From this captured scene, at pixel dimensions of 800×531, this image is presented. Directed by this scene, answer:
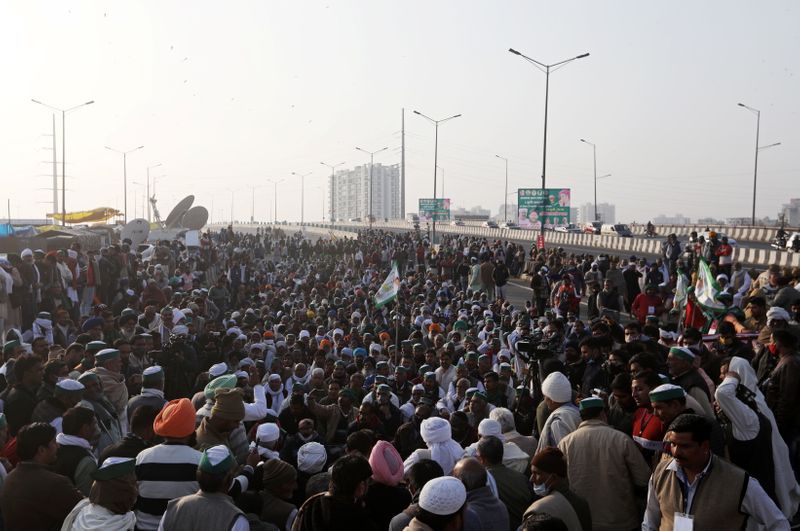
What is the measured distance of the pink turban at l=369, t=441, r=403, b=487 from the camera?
4.93 metres

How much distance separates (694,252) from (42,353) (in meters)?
18.4

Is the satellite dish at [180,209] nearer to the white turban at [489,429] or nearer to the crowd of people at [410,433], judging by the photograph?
the crowd of people at [410,433]

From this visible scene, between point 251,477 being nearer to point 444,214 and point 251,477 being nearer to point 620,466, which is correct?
point 620,466

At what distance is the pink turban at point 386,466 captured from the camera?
4926mm

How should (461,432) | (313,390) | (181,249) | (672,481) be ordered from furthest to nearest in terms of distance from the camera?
(181,249), (313,390), (461,432), (672,481)

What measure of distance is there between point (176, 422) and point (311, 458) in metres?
1.14

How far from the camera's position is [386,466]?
494cm

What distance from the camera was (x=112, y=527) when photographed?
4.27 meters

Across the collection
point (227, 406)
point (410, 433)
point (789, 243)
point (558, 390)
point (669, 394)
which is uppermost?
point (789, 243)

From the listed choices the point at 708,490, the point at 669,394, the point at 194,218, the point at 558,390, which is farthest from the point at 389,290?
the point at 194,218

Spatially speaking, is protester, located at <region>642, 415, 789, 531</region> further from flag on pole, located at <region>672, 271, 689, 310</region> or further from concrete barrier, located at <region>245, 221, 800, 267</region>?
concrete barrier, located at <region>245, 221, 800, 267</region>

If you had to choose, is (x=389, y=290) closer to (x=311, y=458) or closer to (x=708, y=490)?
(x=311, y=458)

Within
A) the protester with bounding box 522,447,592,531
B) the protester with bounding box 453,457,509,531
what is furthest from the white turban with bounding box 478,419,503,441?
the protester with bounding box 522,447,592,531

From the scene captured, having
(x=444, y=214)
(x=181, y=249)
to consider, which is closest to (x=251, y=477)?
(x=181, y=249)
